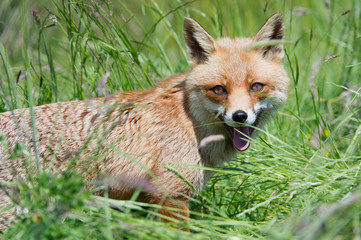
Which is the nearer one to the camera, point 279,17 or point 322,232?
point 322,232

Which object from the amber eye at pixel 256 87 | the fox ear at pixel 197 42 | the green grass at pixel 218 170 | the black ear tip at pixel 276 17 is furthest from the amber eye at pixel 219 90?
the black ear tip at pixel 276 17

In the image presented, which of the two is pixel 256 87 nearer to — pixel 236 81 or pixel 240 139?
pixel 236 81

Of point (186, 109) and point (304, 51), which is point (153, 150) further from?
point (304, 51)

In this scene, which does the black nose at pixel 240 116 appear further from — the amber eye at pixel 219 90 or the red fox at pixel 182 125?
the amber eye at pixel 219 90

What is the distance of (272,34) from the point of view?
3424mm

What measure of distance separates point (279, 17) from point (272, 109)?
771 mm

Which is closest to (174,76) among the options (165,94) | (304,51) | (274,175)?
(165,94)

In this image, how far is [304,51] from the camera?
611 centimetres

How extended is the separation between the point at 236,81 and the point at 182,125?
58 cm

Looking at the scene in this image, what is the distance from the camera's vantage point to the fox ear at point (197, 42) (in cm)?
338

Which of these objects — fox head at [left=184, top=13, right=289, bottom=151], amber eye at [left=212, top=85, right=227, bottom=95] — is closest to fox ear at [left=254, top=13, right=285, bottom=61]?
fox head at [left=184, top=13, right=289, bottom=151]

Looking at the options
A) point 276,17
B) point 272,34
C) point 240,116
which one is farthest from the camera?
point 272,34

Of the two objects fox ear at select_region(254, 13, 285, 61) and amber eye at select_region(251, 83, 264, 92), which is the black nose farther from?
fox ear at select_region(254, 13, 285, 61)

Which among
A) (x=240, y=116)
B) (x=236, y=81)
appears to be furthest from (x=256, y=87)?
(x=240, y=116)
